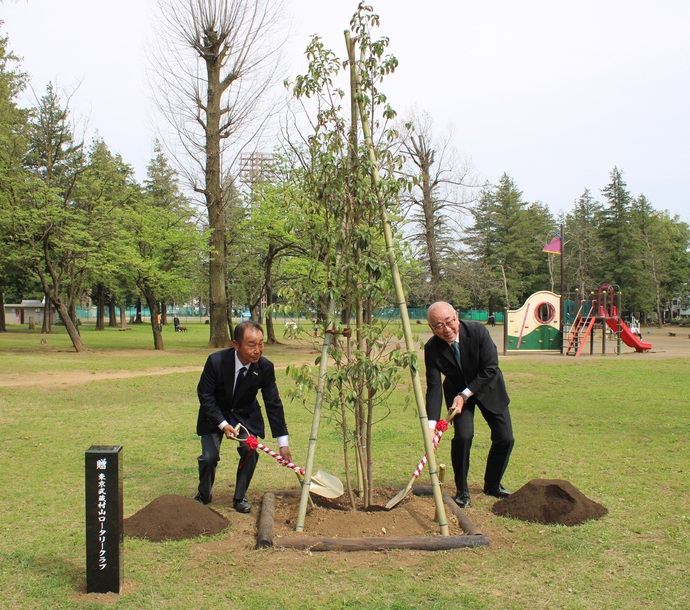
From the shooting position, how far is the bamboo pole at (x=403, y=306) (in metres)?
4.79

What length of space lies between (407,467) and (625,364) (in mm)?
15157

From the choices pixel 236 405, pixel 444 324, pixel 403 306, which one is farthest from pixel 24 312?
pixel 403 306

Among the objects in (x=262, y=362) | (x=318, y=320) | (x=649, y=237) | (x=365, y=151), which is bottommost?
(x=262, y=362)

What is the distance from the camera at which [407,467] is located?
716 centimetres

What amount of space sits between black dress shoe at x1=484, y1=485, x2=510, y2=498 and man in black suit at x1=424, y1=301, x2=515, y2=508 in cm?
2

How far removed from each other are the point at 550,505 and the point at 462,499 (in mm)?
794

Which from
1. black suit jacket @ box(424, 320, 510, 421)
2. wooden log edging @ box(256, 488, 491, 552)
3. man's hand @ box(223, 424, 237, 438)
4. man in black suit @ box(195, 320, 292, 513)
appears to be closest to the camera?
wooden log edging @ box(256, 488, 491, 552)

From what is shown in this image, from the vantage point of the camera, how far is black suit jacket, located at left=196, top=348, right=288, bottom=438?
5430 millimetres

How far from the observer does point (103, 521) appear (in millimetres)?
3746

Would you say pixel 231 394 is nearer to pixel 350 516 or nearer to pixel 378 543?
pixel 350 516

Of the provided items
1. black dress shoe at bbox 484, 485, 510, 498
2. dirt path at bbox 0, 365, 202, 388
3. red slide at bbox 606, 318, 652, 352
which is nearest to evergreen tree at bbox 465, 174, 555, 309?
red slide at bbox 606, 318, 652, 352

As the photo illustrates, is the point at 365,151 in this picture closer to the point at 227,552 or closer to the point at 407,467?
the point at 227,552

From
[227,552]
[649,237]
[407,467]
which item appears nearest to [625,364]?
[407,467]

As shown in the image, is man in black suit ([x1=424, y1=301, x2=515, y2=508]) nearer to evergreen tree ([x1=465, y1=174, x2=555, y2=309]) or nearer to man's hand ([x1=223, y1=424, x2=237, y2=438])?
man's hand ([x1=223, y1=424, x2=237, y2=438])
